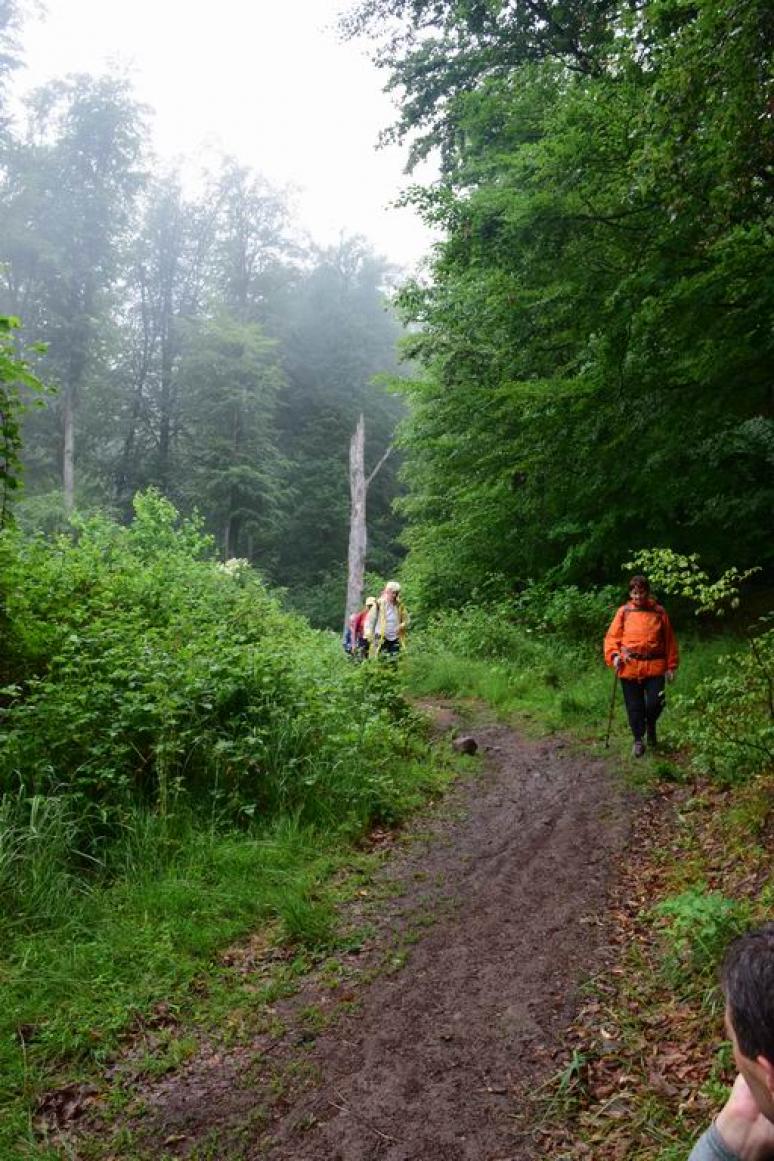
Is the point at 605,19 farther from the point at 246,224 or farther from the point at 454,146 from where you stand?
the point at 246,224

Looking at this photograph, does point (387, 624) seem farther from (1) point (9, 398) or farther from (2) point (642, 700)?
(1) point (9, 398)

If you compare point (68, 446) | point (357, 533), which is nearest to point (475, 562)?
point (357, 533)

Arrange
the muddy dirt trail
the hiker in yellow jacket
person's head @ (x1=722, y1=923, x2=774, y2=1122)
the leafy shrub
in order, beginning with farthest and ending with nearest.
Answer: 1. the leafy shrub
2. the hiker in yellow jacket
3. the muddy dirt trail
4. person's head @ (x1=722, y1=923, x2=774, y2=1122)

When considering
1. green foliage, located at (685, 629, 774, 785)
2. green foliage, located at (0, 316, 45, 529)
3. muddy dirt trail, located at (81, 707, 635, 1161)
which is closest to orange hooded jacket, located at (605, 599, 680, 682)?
green foliage, located at (685, 629, 774, 785)

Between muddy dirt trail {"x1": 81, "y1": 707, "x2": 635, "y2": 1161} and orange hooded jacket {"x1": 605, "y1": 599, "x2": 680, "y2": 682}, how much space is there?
219cm

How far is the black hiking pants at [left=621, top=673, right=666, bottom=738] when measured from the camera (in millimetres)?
7328

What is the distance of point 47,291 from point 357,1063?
97.4ft

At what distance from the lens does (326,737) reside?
6426 millimetres

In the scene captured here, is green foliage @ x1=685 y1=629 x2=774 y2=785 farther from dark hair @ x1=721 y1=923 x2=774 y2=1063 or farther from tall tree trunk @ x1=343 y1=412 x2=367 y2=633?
tall tree trunk @ x1=343 y1=412 x2=367 y2=633

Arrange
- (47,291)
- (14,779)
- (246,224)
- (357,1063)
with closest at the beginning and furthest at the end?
(357,1063)
(14,779)
(47,291)
(246,224)

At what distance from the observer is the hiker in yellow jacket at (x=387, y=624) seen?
10.9 meters

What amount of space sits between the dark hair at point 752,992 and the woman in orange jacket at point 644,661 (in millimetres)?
6103

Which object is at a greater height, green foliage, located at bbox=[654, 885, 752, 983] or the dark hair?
the dark hair

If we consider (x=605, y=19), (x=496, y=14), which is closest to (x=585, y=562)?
(x=605, y=19)
